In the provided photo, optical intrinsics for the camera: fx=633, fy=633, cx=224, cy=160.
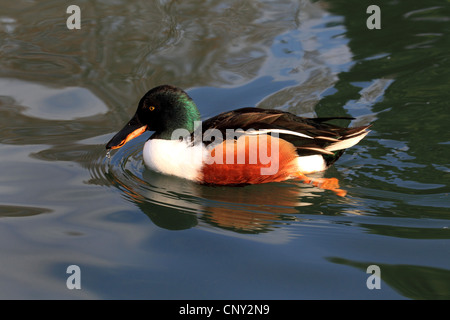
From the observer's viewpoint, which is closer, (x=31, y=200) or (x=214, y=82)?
(x=31, y=200)

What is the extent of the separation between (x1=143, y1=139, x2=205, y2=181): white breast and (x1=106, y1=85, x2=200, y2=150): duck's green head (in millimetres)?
117

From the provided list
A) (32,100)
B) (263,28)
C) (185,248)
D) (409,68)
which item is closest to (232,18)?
(263,28)

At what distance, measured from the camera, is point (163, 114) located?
5414 millimetres

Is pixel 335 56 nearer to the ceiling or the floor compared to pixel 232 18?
nearer to the floor

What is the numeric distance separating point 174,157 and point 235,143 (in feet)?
1.81

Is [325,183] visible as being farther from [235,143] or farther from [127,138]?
[127,138]

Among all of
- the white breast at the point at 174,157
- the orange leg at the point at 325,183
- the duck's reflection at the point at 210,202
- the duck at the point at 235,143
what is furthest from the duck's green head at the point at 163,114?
the orange leg at the point at 325,183

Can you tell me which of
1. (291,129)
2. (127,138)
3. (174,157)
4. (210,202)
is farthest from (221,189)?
(127,138)

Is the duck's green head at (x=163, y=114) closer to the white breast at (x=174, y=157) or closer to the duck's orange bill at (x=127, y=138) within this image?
the duck's orange bill at (x=127, y=138)

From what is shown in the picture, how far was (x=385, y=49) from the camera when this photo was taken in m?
7.55

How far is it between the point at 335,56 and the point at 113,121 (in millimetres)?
2819

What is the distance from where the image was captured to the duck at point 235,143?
508 cm

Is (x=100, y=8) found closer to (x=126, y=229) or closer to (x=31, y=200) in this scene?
(x=31, y=200)

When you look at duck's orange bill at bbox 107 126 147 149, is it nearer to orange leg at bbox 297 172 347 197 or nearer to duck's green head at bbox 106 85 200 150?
duck's green head at bbox 106 85 200 150
